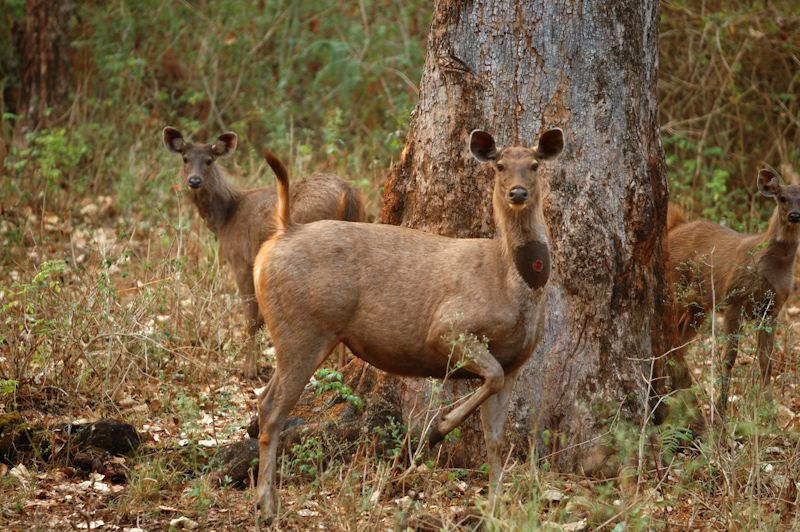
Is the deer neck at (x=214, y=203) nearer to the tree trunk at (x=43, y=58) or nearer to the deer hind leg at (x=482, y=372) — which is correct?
the tree trunk at (x=43, y=58)

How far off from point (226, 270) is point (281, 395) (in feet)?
14.8

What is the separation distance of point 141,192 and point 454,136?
261 inches

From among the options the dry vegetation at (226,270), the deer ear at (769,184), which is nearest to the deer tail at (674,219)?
the deer ear at (769,184)

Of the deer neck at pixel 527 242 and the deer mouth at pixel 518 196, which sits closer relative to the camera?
the deer mouth at pixel 518 196

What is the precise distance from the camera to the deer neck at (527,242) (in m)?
5.04

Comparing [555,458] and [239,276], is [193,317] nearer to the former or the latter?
[239,276]

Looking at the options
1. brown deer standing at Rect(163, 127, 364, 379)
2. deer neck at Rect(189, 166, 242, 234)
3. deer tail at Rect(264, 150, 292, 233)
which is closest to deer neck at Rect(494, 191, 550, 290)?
deer tail at Rect(264, 150, 292, 233)

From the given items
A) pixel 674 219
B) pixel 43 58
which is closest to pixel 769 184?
pixel 674 219

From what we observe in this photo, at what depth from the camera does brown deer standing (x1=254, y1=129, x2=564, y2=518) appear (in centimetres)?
503

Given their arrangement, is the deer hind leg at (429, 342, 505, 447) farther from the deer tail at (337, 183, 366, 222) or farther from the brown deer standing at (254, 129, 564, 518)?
the deer tail at (337, 183, 366, 222)

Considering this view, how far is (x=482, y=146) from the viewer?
525 cm

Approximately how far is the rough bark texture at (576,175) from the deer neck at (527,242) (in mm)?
604

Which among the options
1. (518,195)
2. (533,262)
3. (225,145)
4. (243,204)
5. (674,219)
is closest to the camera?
(518,195)

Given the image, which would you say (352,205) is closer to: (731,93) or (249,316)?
(249,316)
